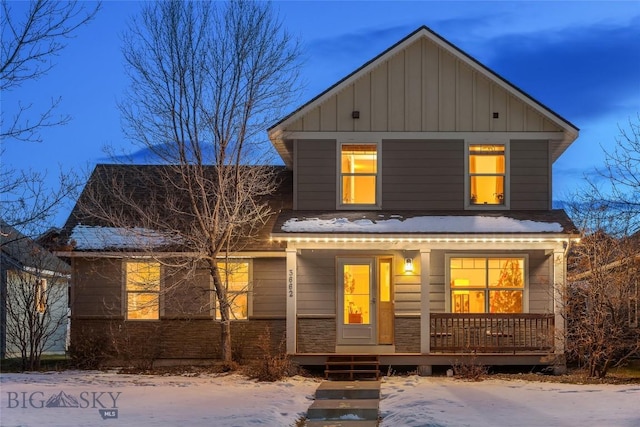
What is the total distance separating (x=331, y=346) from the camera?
19.2 metres

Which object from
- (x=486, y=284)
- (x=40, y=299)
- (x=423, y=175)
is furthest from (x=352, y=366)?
(x=40, y=299)

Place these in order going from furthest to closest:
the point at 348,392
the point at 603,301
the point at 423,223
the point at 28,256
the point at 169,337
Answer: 1. the point at 28,256
2. the point at 169,337
3. the point at 423,223
4. the point at 603,301
5. the point at 348,392

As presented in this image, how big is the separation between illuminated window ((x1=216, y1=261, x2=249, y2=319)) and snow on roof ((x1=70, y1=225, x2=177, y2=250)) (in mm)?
1689

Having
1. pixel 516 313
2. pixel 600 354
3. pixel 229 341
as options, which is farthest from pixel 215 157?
pixel 600 354

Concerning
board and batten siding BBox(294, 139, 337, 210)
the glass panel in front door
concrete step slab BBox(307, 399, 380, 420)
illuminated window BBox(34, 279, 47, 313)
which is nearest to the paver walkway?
concrete step slab BBox(307, 399, 380, 420)

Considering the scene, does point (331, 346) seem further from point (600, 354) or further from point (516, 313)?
point (600, 354)

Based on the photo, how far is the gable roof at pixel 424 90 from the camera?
19234 mm

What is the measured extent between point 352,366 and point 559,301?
4576 mm

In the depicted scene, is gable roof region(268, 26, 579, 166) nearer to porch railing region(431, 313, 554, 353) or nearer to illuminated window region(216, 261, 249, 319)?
illuminated window region(216, 261, 249, 319)

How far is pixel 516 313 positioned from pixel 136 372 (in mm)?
8313

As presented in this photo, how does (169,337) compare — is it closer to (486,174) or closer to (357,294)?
(357,294)

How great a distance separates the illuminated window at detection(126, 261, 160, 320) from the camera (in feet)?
66.1

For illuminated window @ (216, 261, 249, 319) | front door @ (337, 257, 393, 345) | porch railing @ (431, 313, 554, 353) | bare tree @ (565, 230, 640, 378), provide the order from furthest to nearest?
1. illuminated window @ (216, 261, 249, 319)
2. front door @ (337, 257, 393, 345)
3. porch railing @ (431, 313, 554, 353)
4. bare tree @ (565, 230, 640, 378)

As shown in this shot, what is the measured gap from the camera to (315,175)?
19.6m
